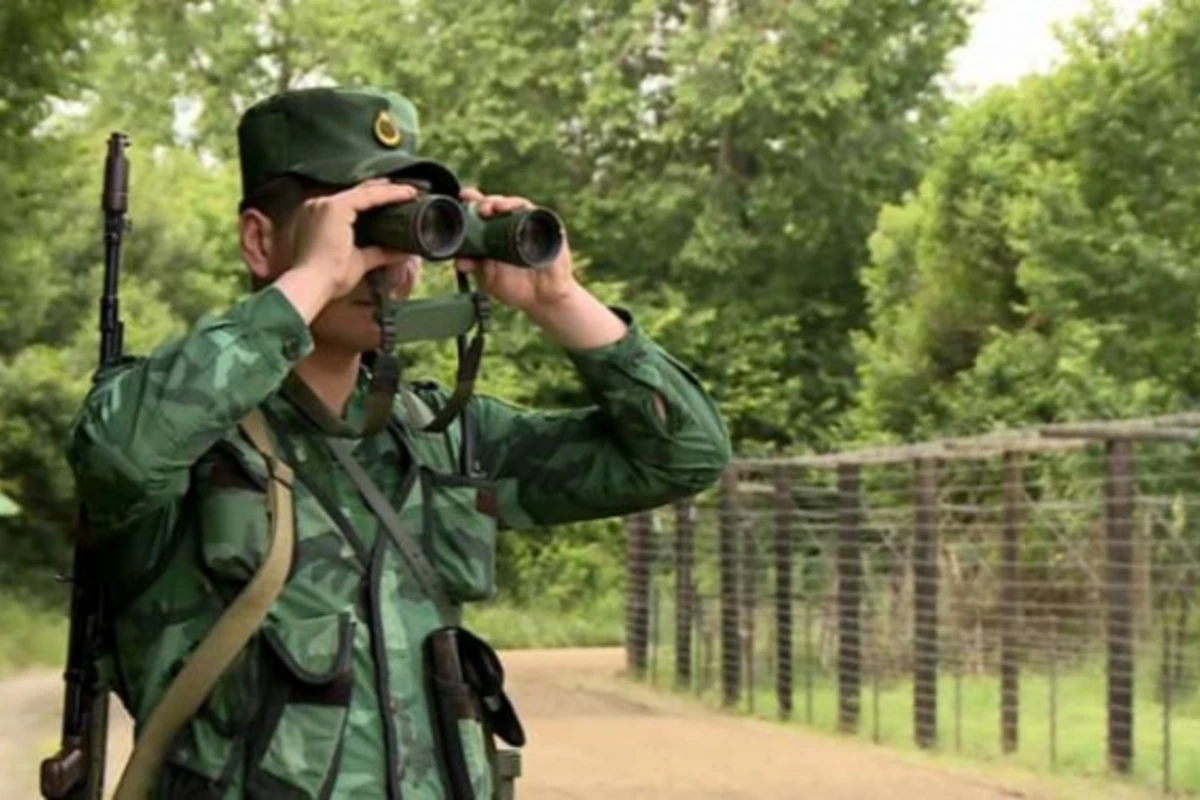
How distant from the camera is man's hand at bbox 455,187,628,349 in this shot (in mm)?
2738

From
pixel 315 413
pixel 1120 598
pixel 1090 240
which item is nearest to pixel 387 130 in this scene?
pixel 315 413

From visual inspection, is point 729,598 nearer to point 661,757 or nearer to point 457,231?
point 661,757

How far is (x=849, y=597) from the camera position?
18.4 meters

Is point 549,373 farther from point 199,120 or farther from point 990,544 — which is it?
point 990,544

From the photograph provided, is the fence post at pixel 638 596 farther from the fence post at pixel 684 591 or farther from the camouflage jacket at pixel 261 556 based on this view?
the camouflage jacket at pixel 261 556

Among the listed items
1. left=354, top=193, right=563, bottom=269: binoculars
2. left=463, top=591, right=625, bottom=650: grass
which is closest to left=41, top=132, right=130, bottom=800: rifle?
left=354, top=193, right=563, bottom=269: binoculars

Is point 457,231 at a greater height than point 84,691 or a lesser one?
greater

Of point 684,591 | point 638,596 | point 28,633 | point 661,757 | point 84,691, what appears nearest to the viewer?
point 84,691

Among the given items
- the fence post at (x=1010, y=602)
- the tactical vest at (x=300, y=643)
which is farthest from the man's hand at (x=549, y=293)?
the fence post at (x=1010, y=602)

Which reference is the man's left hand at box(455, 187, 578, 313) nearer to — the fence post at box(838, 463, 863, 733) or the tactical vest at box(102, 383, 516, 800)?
the tactical vest at box(102, 383, 516, 800)

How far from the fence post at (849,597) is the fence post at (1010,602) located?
2077 millimetres

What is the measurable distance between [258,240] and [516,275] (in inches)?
10.5

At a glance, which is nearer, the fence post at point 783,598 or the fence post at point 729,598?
the fence post at point 783,598

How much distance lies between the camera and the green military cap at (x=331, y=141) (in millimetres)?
2701
